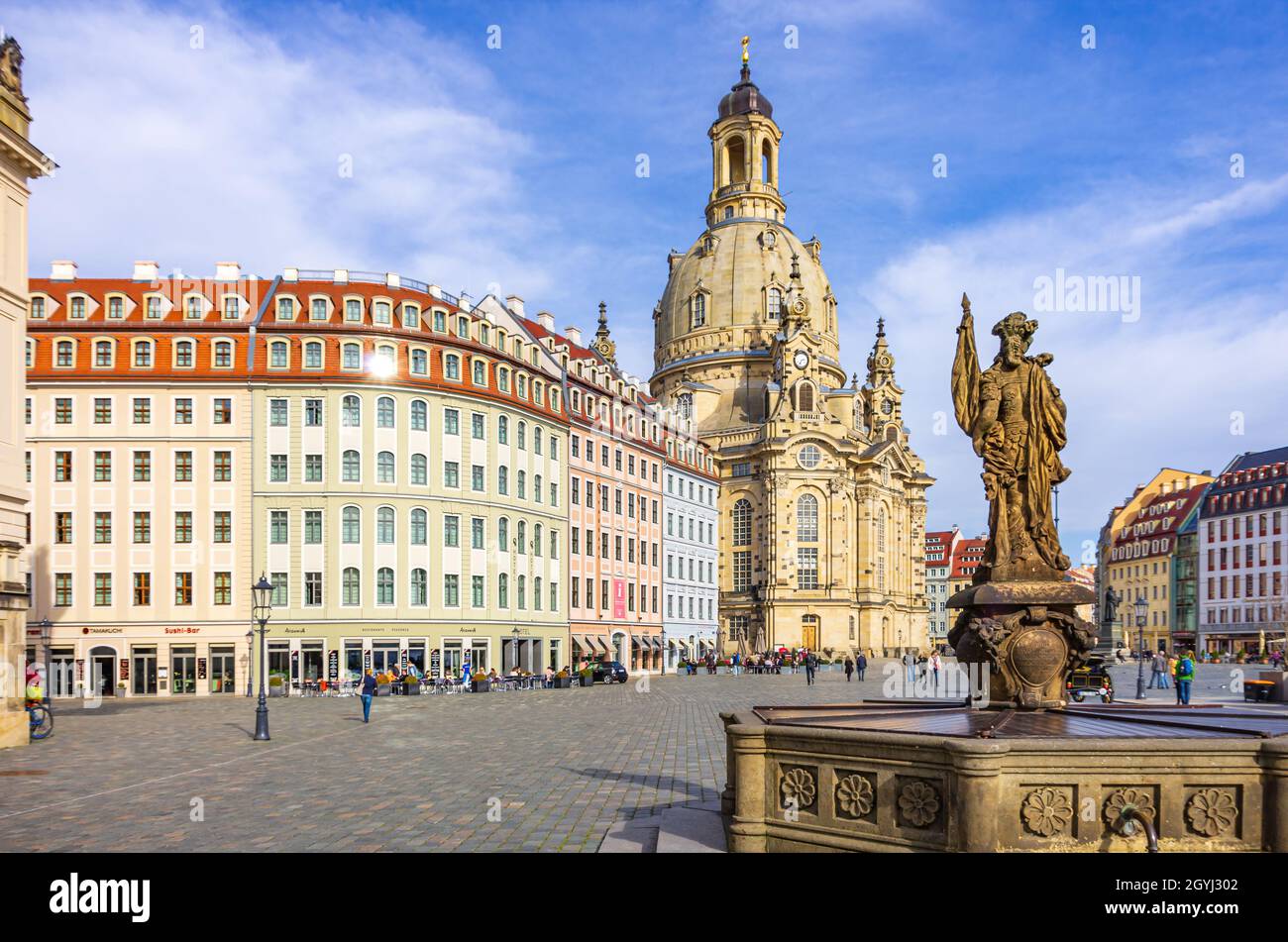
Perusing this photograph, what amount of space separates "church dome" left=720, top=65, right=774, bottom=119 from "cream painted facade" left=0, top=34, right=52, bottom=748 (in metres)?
118

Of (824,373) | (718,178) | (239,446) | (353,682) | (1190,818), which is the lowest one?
(353,682)

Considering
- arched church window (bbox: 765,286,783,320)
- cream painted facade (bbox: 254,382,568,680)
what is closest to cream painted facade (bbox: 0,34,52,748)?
cream painted facade (bbox: 254,382,568,680)

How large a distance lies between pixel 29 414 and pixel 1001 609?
49.7 metres

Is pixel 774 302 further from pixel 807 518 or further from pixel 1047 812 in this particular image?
pixel 1047 812

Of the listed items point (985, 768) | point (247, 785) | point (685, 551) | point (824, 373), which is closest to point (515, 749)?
point (247, 785)

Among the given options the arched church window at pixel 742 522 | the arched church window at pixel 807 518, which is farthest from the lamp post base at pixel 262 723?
the arched church window at pixel 742 522

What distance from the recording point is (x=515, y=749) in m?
23.2

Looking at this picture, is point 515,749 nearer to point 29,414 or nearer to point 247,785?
point 247,785

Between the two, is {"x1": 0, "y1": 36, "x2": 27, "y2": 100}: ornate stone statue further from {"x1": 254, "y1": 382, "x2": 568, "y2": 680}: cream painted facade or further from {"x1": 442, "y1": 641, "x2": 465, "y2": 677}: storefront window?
{"x1": 442, "y1": 641, "x2": 465, "y2": 677}: storefront window

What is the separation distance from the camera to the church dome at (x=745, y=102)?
137000 millimetres

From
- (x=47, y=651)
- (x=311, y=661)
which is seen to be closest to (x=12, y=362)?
(x=311, y=661)

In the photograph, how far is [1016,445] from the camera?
13125 millimetres

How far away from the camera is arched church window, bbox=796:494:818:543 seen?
357ft

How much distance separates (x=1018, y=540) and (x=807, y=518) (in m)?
97.3
